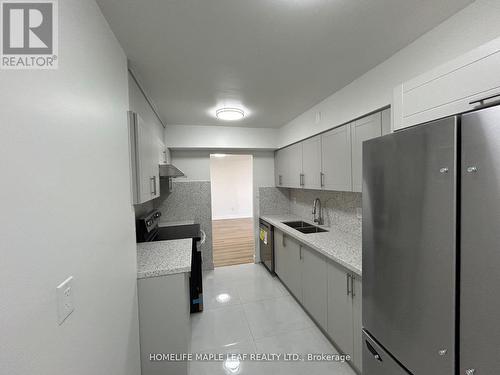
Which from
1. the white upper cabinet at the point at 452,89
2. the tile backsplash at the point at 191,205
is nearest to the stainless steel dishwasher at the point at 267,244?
the tile backsplash at the point at 191,205

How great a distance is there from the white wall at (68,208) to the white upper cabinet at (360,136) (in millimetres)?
1857

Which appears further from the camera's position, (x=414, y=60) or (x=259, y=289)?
(x=259, y=289)

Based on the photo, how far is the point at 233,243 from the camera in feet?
16.2

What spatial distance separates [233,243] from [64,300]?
14.3 feet

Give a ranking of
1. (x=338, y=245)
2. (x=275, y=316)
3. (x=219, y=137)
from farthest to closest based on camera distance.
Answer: (x=219, y=137)
(x=275, y=316)
(x=338, y=245)

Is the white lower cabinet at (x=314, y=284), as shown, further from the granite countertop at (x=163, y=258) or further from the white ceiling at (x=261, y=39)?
the white ceiling at (x=261, y=39)

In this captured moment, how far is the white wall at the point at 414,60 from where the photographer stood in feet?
3.35

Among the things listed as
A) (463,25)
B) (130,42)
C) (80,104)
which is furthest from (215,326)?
(463,25)

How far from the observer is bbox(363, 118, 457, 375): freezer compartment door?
80 cm

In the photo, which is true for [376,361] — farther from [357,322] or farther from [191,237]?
[191,237]

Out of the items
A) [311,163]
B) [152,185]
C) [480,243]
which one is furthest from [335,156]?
[152,185]

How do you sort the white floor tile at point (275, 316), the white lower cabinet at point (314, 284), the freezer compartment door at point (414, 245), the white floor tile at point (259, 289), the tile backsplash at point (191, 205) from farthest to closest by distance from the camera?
the tile backsplash at point (191, 205) → the white floor tile at point (259, 289) → the white floor tile at point (275, 316) → the white lower cabinet at point (314, 284) → the freezer compartment door at point (414, 245)

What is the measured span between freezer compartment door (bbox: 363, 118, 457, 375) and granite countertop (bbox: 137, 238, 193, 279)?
1.26 m

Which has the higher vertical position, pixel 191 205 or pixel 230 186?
pixel 230 186
